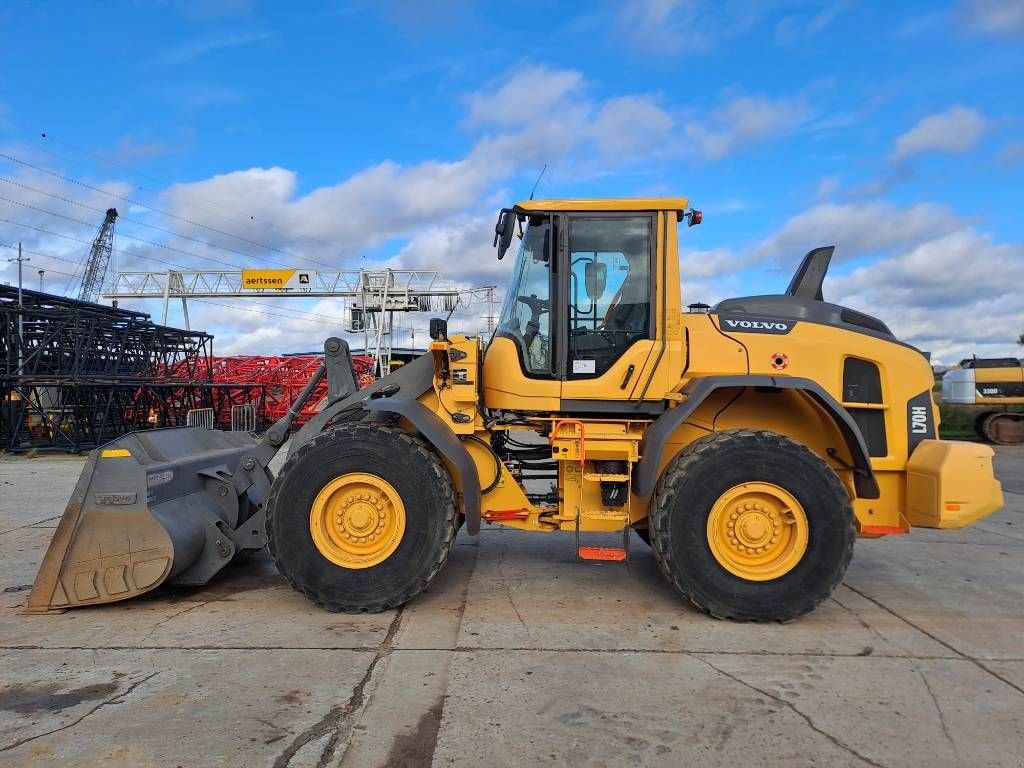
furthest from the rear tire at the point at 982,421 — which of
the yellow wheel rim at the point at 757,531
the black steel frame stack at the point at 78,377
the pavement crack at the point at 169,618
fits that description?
the black steel frame stack at the point at 78,377

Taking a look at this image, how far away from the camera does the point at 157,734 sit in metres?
2.96

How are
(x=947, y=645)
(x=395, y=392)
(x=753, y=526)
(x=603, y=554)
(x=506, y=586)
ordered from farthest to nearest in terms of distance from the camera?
1. (x=506, y=586)
2. (x=395, y=392)
3. (x=603, y=554)
4. (x=753, y=526)
5. (x=947, y=645)

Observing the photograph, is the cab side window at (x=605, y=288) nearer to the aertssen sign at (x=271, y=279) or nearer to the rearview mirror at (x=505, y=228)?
the rearview mirror at (x=505, y=228)

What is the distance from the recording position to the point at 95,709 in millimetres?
3176

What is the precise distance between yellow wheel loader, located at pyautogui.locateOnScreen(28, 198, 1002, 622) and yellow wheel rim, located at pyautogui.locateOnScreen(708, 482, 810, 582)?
0.5 inches

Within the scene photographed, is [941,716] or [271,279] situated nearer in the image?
[941,716]

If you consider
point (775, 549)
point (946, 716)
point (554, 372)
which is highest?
point (554, 372)

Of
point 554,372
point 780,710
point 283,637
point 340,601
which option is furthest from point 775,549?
point 283,637

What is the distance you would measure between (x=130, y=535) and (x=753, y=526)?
4056 millimetres

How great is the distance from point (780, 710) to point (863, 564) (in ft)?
11.0

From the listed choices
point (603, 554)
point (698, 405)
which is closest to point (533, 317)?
point (698, 405)

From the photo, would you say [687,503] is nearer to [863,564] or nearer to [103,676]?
[863,564]

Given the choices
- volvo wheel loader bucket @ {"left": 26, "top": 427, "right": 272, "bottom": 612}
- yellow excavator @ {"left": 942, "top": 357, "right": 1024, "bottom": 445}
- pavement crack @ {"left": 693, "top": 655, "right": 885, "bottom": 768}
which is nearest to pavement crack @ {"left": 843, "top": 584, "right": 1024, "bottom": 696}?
pavement crack @ {"left": 693, "top": 655, "right": 885, "bottom": 768}

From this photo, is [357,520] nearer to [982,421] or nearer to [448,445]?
[448,445]
